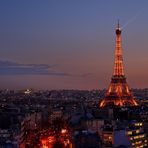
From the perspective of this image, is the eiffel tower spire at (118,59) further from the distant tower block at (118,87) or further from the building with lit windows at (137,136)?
the building with lit windows at (137,136)

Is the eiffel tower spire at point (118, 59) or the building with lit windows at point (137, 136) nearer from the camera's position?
the building with lit windows at point (137, 136)

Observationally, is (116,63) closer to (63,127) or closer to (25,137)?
(63,127)

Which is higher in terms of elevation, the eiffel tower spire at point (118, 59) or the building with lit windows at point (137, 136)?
the eiffel tower spire at point (118, 59)

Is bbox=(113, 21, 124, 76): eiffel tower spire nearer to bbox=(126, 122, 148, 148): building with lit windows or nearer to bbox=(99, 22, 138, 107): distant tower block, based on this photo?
bbox=(99, 22, 138, 107): distant tower block

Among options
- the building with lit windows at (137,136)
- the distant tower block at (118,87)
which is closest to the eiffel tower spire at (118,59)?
the distant tower block at (118,87)

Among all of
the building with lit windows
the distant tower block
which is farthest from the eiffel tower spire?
the building with lit windows

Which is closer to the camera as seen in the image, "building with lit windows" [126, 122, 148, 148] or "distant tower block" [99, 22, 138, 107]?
"building with lit windows" [126, 122, 148, 148]

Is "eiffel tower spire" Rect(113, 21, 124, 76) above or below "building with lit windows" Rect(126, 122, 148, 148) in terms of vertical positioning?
above

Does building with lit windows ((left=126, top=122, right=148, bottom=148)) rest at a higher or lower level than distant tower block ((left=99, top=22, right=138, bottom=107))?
lower
